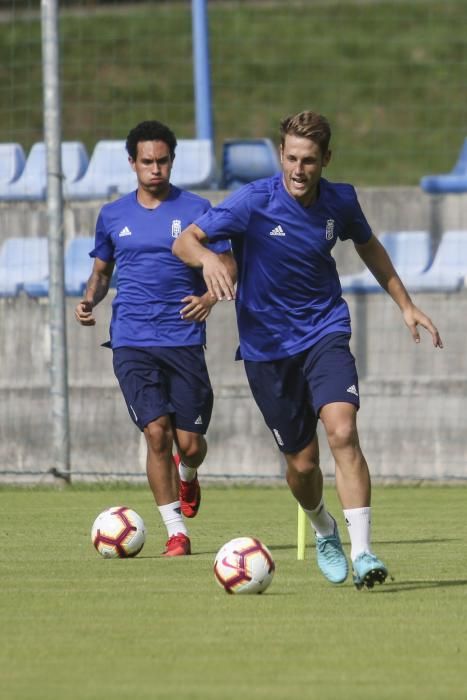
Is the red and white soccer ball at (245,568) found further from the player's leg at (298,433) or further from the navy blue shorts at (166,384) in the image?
the navy blue shorts at (166,384)

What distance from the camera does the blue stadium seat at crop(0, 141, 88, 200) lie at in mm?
16297

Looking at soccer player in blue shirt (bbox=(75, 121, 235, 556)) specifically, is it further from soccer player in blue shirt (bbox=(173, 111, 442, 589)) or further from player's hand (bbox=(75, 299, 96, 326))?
soccer player in blue shirt (bbox=(173, 111, 442, 589))

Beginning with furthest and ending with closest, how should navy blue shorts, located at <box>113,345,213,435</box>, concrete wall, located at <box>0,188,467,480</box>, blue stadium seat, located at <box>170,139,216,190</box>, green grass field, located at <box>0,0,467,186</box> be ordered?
green grass field, located at <box>0,0,467,186</box>, blue stadium seat, located at <box>170,139,216,190</box>, concrete wall, located at <box>0,188,467,480</box>, navy blue shorts, located at <box>113,345,213,435</box>

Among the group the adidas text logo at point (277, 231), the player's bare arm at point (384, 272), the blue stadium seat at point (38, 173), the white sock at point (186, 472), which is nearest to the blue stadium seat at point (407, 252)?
the blue stadium seat at point (38, 173)

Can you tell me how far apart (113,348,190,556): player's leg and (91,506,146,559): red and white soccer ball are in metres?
0.24

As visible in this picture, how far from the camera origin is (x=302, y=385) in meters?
8.27

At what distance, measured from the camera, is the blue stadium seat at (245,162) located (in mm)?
17109

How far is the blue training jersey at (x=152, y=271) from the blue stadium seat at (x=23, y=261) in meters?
5.56

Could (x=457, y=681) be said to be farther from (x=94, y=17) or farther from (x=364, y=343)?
(x=94, y=17)

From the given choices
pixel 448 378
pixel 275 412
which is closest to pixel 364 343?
pixel 448 378

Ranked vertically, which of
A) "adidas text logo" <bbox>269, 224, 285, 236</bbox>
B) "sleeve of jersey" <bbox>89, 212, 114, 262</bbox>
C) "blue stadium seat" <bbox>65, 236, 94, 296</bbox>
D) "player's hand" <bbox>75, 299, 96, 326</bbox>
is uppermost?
"adidas text logo" <bbox>269, 224, 285, 236</bbox>

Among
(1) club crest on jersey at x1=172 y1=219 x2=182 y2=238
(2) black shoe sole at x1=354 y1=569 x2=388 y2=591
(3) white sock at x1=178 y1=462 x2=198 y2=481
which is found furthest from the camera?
(3) white sock at x1=178 y1=462 x2=198 y2=481

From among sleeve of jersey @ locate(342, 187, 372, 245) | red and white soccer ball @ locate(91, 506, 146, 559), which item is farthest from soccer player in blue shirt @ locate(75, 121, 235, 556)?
sleeve of jersey @ locate(342, 187, 372, 245)

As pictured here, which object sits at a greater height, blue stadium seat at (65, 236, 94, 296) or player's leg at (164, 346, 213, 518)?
blue stadium seat at (65, 236, 94, 296)
